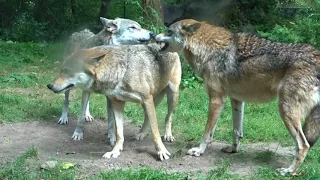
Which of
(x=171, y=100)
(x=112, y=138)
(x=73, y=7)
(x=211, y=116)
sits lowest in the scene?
(x=73, y=7)

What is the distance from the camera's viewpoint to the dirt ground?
263 inches

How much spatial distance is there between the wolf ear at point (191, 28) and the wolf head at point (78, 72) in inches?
51.2

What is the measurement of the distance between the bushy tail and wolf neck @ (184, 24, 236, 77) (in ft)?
4.10

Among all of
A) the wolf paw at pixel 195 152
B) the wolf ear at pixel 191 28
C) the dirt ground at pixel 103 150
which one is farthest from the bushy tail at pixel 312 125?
the wolf ear at pixel 191 28

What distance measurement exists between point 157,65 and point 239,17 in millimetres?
11659

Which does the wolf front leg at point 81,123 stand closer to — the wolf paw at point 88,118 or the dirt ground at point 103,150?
the dirt ground at point 103,150

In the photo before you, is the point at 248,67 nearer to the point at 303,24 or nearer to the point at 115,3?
the point at 303,24

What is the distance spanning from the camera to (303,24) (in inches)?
532

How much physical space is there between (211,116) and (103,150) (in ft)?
5.94

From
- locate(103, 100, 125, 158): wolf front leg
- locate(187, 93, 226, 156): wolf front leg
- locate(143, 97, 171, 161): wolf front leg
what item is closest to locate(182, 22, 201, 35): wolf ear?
locate(187, 93, 226, 156): wolf front leg

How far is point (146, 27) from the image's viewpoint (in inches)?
535

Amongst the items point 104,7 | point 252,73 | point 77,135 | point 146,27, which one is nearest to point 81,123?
point 77,135

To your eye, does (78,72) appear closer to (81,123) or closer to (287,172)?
(81,123)

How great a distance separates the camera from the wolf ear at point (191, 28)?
721 centimetres
